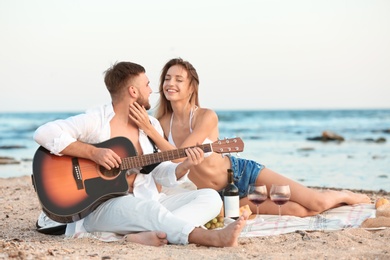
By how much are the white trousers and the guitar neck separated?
0.25 metres

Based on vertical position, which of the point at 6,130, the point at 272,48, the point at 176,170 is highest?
the point at 272,48

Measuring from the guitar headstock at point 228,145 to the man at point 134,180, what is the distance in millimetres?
208

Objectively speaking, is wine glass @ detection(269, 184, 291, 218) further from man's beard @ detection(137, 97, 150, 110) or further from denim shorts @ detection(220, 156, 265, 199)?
man's beard @ detection(137, 97, 150, 110)

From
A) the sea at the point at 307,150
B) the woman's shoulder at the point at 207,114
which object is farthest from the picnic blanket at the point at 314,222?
the woman's shoulder at the point at 207,114

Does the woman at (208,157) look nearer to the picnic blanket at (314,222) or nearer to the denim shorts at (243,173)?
the denim shorts at (243,173)

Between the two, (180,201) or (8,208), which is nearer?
(180,201)

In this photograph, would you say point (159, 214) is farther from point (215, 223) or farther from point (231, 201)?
point (231, 201)

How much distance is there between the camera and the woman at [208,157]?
5.66 meters

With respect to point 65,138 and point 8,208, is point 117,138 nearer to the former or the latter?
point 65,138

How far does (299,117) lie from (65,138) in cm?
3084

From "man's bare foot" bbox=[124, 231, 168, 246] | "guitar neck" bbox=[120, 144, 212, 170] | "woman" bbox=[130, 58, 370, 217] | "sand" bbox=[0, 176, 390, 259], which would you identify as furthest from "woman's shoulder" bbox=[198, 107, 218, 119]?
"man's bare foot" bbox=[124, 231, 168, 246]

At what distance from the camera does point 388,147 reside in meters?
17.4

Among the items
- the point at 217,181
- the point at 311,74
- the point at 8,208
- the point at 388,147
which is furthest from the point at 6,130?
the point at 217,181

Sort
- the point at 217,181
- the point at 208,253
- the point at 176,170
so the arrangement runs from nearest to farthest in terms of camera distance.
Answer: the point at 208,253
the point at 176,170
the point at 217,181
